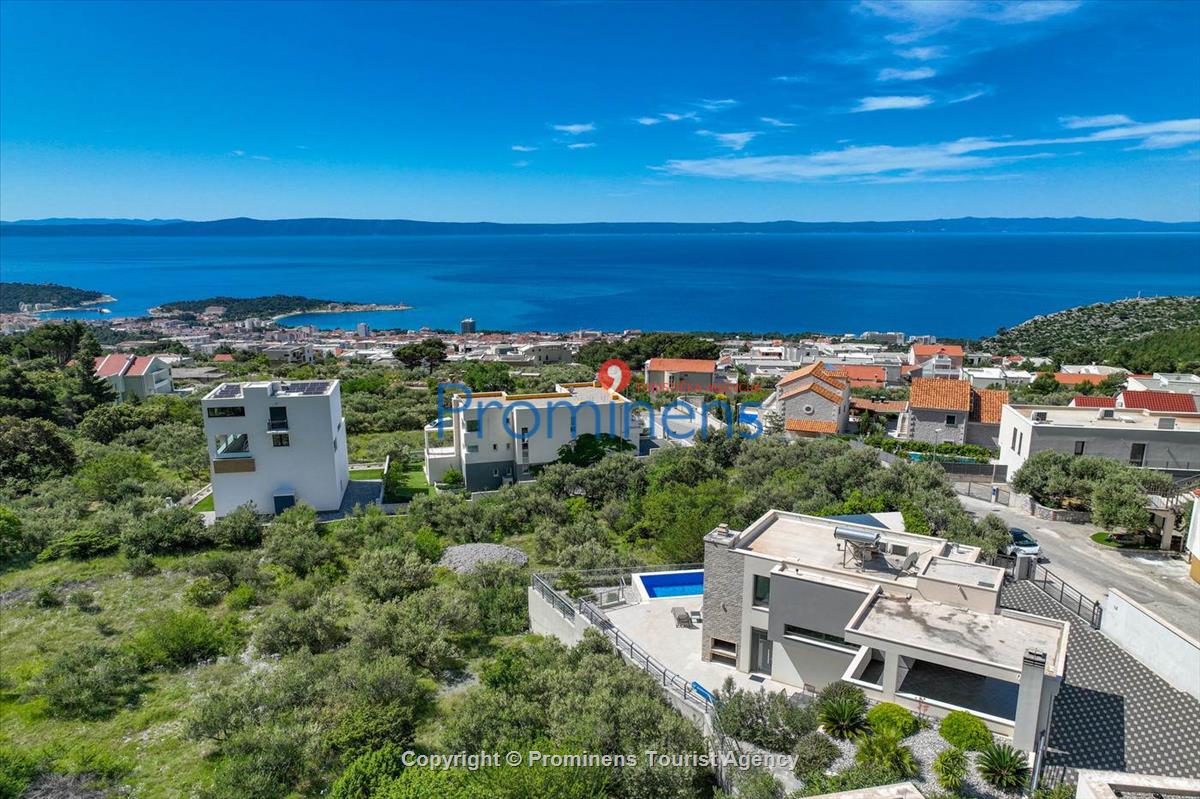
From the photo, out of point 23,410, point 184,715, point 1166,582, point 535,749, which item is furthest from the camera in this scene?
point 23,410

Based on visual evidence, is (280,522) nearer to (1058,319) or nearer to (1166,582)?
(1166,582)

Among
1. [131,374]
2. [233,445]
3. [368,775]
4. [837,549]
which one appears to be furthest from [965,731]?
[131,374]

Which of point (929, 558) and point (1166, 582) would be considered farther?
point (1166, 582)

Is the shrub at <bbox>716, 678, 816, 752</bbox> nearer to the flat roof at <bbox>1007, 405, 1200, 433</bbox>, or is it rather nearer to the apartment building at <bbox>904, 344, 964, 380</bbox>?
the flat roof at <bbox>1007, 405, 1200, 433</bbox>

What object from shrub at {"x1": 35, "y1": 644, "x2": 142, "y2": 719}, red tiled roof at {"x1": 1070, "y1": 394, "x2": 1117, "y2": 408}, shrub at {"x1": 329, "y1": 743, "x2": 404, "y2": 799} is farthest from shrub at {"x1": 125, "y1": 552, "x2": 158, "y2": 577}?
red tiled roof at {"x1": 1070, "y1": 394, "x2": 1117, "y2": 408}

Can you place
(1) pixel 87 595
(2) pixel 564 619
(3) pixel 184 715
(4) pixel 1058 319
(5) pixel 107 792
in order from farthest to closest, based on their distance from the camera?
(4) pixel 1058 319, (1) pixel 87 595, (2) pixel 564 619, (3) pixel 184 715, (5) pixel 107 792

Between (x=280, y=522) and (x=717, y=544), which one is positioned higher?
(x=717, y=544)

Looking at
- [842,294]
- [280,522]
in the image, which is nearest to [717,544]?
[280,522]
